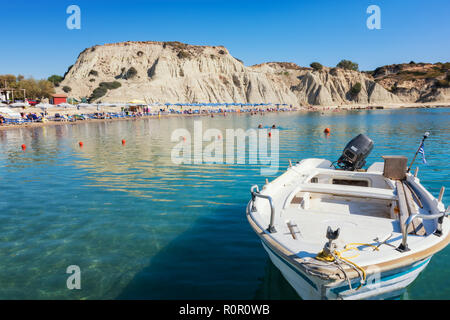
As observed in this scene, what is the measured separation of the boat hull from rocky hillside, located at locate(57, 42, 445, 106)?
73407mm

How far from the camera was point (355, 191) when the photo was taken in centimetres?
645

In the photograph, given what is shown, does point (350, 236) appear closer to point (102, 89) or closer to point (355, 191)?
point (355, 191)

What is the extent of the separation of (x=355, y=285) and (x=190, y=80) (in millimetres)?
90819

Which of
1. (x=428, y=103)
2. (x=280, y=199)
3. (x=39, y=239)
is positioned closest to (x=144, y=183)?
(x=39, y=239)

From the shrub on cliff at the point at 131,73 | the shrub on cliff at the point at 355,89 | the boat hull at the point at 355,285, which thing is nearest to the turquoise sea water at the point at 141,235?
the boat hull at the point at 355,285

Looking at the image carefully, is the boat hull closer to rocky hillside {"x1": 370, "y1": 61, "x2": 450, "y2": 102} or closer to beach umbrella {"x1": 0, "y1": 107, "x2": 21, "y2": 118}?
beach umbrella {"x1": 0, "y1": 107, "x2": 21, "y2": 118}

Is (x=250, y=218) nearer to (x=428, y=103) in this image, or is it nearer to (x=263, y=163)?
(x=263, y=163)

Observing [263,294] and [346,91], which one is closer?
[263,294]

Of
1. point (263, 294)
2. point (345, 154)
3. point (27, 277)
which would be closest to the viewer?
point (263, 294)

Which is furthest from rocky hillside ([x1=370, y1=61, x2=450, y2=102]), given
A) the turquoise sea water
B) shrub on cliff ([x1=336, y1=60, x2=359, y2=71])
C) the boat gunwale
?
the boat gunwale

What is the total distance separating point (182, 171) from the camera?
46.6 ft

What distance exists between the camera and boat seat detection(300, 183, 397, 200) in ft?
→ 20.5

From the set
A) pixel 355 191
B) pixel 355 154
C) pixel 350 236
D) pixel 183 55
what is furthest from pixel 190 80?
pixel 350 236
